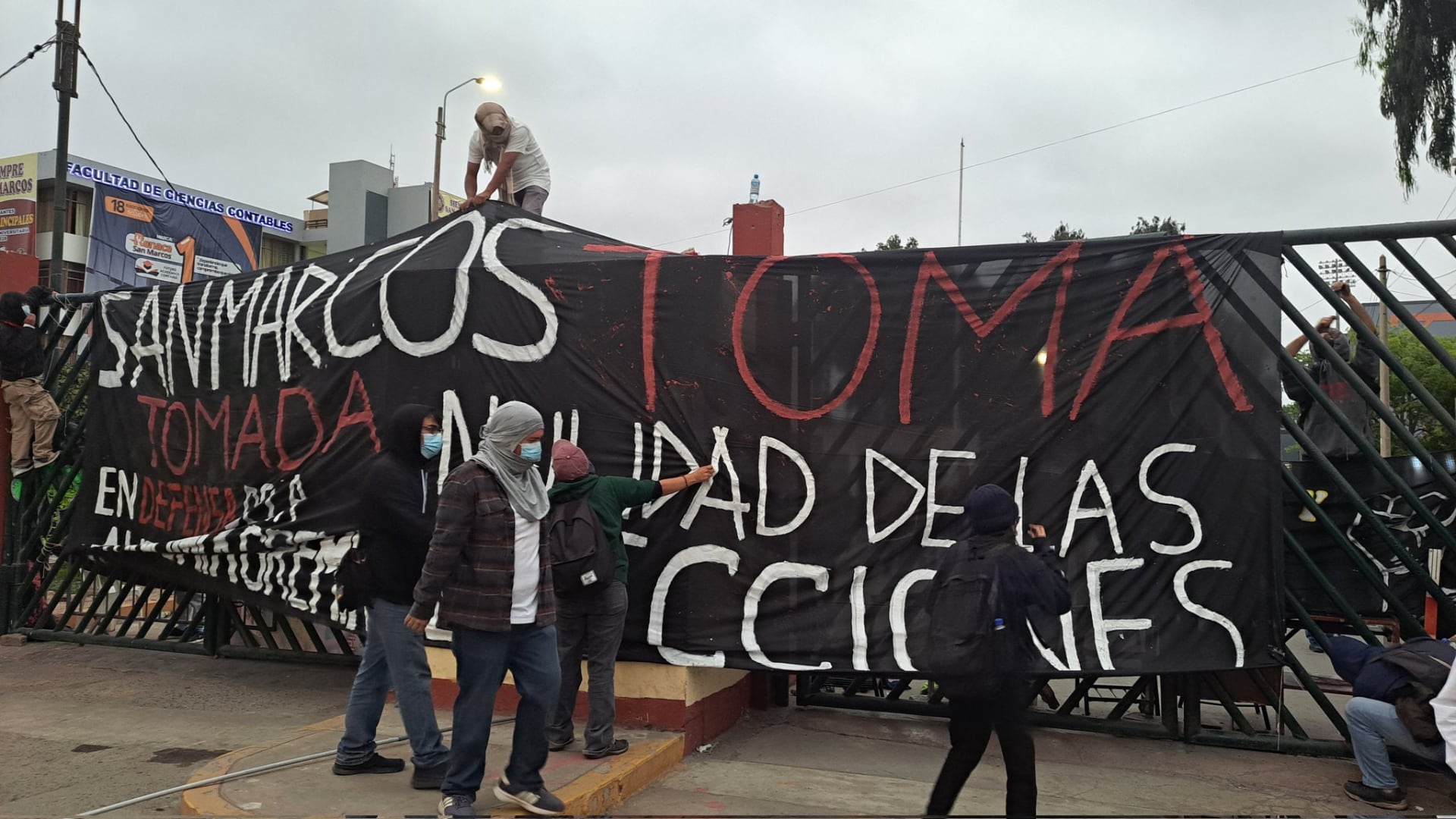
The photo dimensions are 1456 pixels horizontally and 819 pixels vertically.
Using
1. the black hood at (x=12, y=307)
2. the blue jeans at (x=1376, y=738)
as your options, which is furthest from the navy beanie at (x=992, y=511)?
the black hood at (x=12, y=307)

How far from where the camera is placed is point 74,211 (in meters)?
35.1

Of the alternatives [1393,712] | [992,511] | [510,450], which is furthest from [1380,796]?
[510,450]

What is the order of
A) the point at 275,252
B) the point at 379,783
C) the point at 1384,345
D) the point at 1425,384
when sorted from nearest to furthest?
the point at 379,783 → the point at 1384,345 → the point at 1425,384 → the point at 275,252

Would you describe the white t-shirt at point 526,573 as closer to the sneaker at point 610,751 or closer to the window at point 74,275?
the sneaker at point 610,751

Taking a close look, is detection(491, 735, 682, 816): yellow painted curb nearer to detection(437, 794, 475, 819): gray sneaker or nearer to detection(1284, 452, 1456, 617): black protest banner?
detection(437, 794, 475, 819): gray sneaker

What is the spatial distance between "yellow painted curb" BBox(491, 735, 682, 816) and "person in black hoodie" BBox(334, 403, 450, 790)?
2.06 feet

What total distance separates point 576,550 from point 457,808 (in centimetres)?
135

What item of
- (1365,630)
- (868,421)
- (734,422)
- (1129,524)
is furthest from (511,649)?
(1365,630)

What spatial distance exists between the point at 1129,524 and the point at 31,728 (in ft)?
22.7

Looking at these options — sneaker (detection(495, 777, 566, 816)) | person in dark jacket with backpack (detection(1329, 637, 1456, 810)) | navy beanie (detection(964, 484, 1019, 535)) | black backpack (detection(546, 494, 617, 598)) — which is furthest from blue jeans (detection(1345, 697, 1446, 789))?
sneaker (detection(495, 777, 566, 816))

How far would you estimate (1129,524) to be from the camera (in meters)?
5.61

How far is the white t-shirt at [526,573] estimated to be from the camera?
13.8 ft

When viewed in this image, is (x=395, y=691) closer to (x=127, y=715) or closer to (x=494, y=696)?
(x=494, y=696)

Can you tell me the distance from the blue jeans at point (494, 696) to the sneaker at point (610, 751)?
0.79 meters
